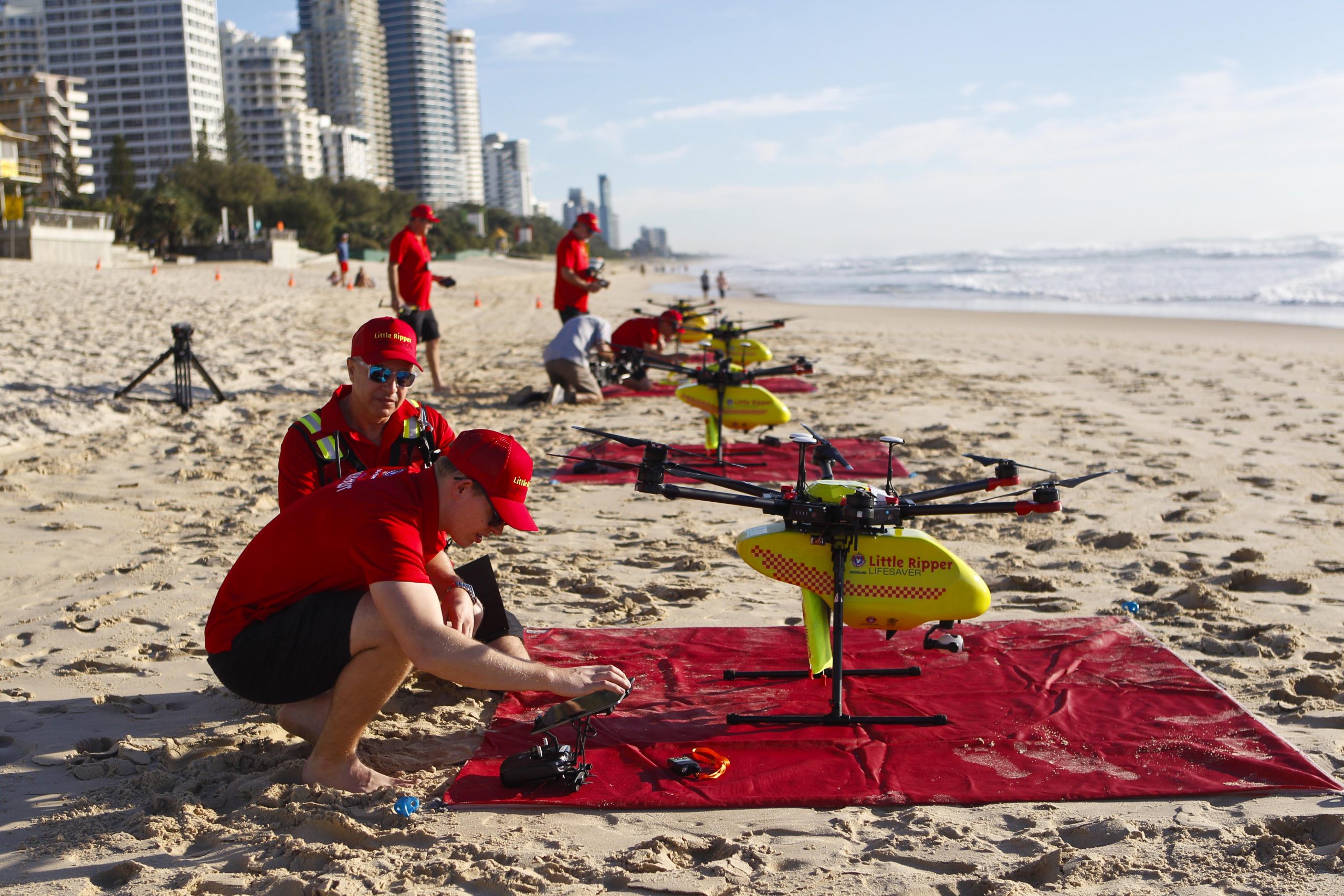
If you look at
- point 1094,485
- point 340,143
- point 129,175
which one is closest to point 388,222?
point 129,175

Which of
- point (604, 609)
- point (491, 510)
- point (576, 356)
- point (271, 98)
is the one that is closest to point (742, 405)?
point (604, 609)

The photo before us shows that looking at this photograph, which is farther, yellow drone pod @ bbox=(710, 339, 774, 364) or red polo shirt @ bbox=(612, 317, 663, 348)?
red polo shirt @ bbox=(612, 317, 663, 348)

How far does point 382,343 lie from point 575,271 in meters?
6.52

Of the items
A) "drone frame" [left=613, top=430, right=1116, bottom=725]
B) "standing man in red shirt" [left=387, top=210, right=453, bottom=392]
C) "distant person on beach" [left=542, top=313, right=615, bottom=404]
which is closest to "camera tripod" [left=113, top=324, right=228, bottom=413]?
"standing man in red shirt" [left=387, top=210, right=453, bottom=392]

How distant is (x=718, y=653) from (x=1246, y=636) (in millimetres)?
2107

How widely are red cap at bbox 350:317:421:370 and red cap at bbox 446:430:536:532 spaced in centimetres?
96

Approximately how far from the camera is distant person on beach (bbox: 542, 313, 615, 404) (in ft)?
30.9

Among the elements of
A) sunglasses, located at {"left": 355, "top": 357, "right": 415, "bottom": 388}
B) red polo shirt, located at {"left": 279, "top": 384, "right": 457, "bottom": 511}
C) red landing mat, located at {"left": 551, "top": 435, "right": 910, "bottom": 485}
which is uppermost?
sunglasses, located at {"left": 355, "top": 357, "right": 415, "bottom": 388}

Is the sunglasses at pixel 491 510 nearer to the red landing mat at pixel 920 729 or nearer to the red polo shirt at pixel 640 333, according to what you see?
the red landing mat at pixel 920 729

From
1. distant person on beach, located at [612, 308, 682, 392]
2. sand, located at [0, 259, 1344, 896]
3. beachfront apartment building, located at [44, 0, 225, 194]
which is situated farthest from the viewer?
beachfront apartment building, located at [44, 0, 225, 194]

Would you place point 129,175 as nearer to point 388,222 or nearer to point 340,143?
point 388,222

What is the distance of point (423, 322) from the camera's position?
9234 mm

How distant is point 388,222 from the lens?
264ft

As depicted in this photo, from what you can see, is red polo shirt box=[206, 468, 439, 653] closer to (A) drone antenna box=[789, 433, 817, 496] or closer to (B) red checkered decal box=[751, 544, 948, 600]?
(B) red checkered decal box=[751, 544, 948, 600]
